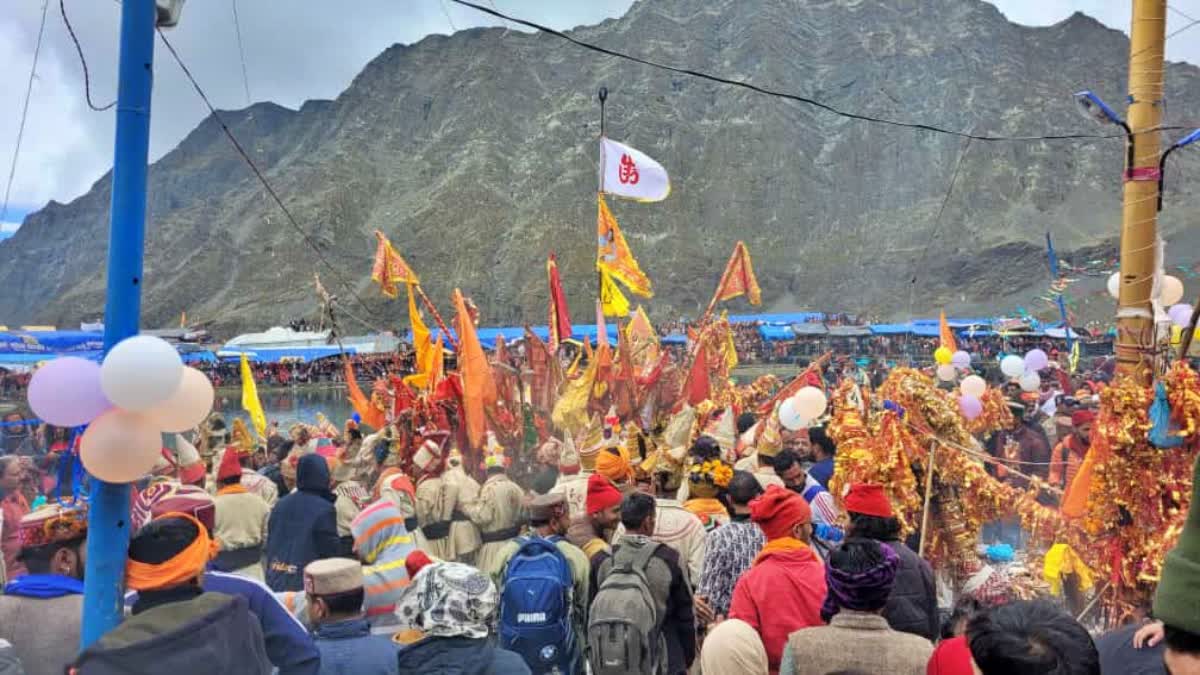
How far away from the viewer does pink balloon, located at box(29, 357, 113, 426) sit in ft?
8.60

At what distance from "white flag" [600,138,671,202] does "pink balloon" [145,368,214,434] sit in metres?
9.03

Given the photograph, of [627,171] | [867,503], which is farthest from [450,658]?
[627,171]

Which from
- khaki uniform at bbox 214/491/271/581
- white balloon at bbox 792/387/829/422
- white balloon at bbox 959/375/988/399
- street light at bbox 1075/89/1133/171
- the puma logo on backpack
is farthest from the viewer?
white balloon at bbox 959/375/988/399

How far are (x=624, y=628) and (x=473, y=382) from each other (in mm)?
6444

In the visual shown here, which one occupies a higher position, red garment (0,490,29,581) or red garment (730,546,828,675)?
red garment (730,546,828,675)

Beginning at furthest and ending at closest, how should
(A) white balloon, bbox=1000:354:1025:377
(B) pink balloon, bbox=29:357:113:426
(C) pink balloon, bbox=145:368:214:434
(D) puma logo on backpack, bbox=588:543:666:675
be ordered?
(A) white balloon, bbox=1000:354:1025:377 → (D) puma logo on backpack, bbox=588:543:666:675 → (C) pink balloon, bbox=145:368:214:434 → (B) pink balloon, bbox=29:357:113:426

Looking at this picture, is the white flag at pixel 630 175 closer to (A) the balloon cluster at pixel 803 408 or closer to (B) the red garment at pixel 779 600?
(A) the balloon cluster at pixel 803 408

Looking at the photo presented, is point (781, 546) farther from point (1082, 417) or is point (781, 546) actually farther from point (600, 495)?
point (1082, 417)

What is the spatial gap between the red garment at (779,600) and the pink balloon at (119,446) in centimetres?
213

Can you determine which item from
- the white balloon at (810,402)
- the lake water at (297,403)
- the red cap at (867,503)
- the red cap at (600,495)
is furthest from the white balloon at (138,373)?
the lake water at (297,403)

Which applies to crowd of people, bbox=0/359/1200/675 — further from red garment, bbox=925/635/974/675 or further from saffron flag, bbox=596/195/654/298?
saffron flag, bbox=596/195/654/298

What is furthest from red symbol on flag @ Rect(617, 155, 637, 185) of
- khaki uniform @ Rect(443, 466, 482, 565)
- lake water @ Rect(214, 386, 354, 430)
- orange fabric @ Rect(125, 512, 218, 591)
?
lake water @ Rect(214, 386, 354, 430)

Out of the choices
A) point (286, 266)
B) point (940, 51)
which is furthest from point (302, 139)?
point (940, 51)

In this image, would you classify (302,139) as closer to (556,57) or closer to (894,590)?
(556,57)
